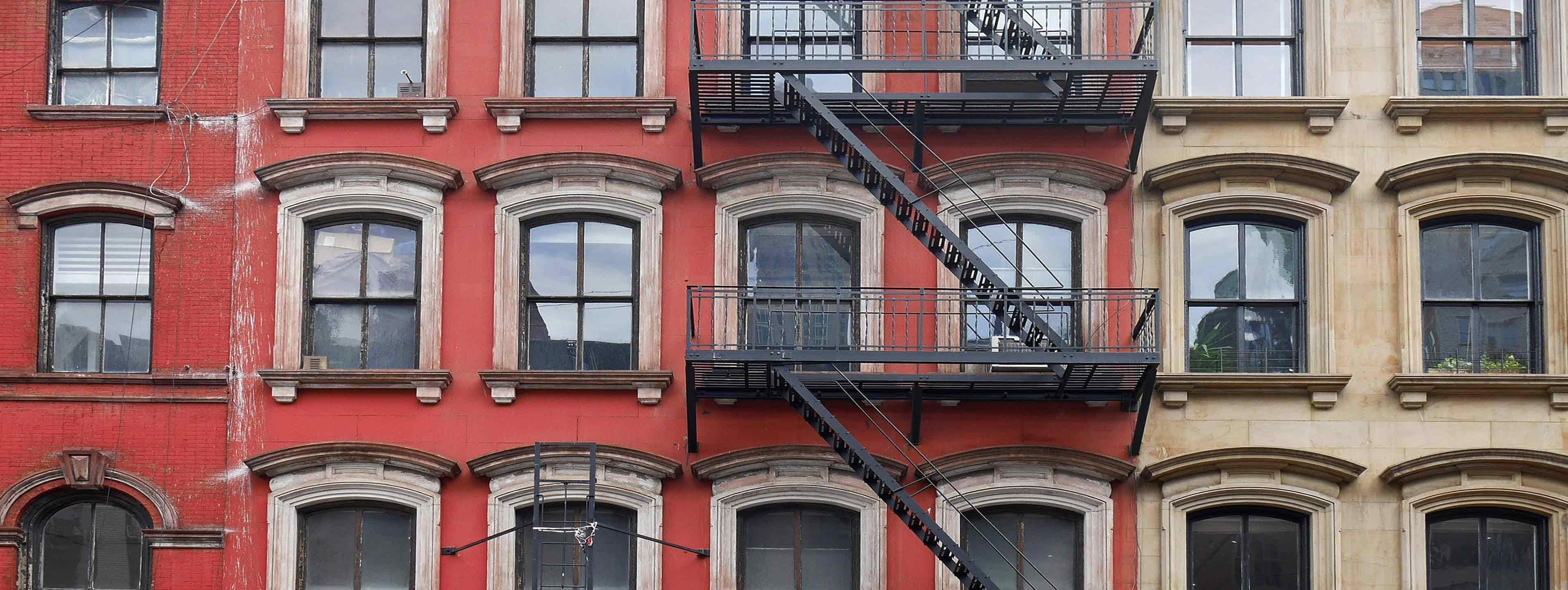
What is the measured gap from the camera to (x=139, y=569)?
1549 cm

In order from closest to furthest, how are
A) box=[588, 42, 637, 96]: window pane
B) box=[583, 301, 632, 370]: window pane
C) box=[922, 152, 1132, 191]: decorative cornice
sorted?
box=[922, 152, 1132, 191]: decorative cornice → box=[583, 301, 632, 370]: window pane → box=[588, 42, 637, 96]: window pane

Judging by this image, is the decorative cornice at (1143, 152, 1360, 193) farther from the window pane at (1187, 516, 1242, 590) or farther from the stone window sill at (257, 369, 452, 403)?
the stone window sill at (257, 369, 452, 403)

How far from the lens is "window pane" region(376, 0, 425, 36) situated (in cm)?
1620

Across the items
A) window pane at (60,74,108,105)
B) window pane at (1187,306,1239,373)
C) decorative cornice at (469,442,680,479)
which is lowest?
decorative cornice at (469,442,680,479)

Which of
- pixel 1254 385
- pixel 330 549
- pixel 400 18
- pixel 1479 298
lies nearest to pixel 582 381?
pixel 330 549

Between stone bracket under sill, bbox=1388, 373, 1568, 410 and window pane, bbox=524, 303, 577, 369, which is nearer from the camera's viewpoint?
stone bracket under sill, bbox=1388, 373, 1568, 410

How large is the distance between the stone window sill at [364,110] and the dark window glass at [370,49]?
38cm

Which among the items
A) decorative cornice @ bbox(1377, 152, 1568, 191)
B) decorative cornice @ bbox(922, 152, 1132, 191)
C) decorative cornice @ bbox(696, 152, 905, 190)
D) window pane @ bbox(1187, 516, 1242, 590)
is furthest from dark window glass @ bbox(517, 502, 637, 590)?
decorative cornice @ bbox(1377, 152, 1568, 191)

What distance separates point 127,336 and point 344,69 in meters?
3.39

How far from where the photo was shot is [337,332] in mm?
15641

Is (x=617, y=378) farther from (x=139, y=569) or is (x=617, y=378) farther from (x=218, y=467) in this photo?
(x=139, y=569)

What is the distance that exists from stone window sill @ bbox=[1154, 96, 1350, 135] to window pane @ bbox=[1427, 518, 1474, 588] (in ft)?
13.1

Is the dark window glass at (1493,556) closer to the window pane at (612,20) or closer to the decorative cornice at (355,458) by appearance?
the window pane at (612,20)

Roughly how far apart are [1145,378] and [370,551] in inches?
295
